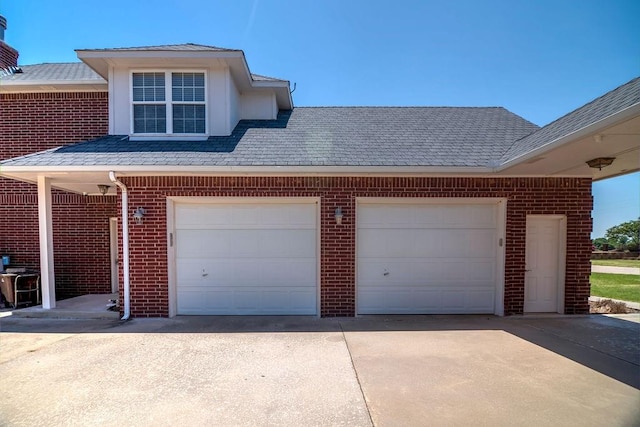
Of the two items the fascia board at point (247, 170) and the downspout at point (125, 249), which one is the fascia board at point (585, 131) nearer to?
the fascia board at point (247, 170)

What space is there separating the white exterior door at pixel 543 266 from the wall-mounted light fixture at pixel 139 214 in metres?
7.85

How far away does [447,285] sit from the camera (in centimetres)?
654

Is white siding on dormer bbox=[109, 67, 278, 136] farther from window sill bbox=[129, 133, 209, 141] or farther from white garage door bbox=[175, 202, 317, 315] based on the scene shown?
white garage door bbox=[175, 202, 317, 315]

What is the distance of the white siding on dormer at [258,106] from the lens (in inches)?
336

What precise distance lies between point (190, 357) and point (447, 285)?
16.2 feet

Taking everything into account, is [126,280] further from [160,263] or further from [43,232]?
[43,232]

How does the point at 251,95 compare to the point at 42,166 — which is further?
the point at 251,95

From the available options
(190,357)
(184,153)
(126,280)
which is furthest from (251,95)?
(190,357)

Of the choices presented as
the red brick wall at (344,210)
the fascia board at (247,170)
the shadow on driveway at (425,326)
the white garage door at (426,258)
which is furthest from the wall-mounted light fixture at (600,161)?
the shadow on driveway at (425,326)

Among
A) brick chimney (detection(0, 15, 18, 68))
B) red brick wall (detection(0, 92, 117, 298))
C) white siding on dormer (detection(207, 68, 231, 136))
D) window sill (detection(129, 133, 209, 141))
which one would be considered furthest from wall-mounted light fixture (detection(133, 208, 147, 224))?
brick chimney (detection(0, 15, 18, 68))

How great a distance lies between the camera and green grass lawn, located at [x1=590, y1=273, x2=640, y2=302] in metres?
8.45

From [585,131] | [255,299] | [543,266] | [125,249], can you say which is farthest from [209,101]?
[543,266]

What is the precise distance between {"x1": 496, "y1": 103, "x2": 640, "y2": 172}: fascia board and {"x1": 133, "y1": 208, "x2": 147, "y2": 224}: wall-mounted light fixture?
22.4 ft

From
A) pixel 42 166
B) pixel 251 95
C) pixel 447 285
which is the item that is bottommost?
pixel 447 285
